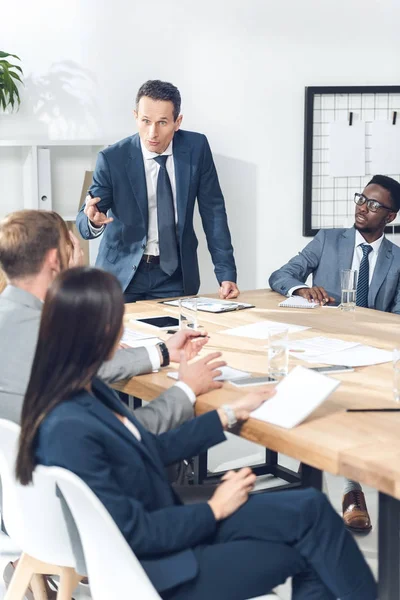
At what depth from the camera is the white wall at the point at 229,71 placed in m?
4.85

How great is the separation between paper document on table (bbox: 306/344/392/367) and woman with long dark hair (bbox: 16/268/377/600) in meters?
0.76

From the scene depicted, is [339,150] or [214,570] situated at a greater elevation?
[339,150]

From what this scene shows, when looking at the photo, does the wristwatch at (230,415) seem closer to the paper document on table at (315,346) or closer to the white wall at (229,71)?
the paper document on table at (315,346)

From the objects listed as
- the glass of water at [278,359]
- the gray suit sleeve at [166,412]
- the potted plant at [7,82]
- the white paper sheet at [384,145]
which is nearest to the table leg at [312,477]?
the glass of water at [278,359]

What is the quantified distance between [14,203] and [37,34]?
925 millimetres

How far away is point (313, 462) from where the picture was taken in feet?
6.23

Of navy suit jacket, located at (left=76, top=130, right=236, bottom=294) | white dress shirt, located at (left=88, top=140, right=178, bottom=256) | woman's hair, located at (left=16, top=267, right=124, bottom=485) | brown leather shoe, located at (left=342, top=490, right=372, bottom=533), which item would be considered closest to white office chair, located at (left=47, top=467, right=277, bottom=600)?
woman's hair, located at (left=16, top=267, right=124, bottom=485)

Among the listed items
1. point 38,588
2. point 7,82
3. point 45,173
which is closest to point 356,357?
point 38,588

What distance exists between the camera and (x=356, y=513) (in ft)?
10.8

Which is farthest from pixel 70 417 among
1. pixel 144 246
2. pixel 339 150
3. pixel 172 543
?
pixel 339 150

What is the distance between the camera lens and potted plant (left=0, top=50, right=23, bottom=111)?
449 cm

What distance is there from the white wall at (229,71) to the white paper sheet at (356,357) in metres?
2.61

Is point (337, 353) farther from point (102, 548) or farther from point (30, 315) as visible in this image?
point (102, 548)

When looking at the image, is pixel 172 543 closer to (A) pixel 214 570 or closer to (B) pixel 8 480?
(A) pixel 214 570
